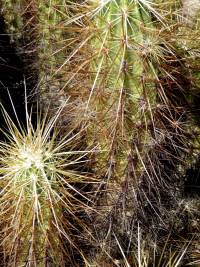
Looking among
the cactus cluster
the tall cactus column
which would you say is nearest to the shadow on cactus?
the cactus cluster

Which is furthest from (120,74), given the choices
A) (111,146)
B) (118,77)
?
(111,146)

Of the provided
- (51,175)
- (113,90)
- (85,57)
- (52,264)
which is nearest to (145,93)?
(113,90)

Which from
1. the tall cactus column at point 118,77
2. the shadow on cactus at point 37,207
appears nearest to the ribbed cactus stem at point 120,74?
the tall cactus column at point 118,77

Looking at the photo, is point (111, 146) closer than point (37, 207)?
No

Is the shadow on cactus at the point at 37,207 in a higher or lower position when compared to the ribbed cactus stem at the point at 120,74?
lower

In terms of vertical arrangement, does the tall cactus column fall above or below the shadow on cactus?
above

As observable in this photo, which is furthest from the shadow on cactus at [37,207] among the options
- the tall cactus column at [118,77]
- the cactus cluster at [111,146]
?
the tall cactus column at [118,77]

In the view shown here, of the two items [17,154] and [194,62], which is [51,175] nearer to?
[17,154]

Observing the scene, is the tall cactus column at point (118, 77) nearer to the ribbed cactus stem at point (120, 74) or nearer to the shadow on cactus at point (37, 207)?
the ribbed cactus stem at point (120, 74)

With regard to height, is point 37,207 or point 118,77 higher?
point 118,77

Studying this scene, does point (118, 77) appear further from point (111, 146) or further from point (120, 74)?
point (111, 146)

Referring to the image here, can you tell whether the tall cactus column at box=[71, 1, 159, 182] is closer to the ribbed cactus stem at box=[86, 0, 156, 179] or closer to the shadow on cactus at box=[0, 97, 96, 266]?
the ribbed cactus stem at box=[86, 0, 156, 179]

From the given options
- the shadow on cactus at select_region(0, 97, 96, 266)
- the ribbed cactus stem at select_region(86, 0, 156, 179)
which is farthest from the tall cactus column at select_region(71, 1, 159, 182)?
the shadow on cactus at select_region(0, 97, 96, 266)
